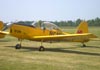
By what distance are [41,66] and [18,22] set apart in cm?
792

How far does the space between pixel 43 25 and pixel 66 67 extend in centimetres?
836

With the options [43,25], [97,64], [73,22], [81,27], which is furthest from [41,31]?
Answer: [73,22]

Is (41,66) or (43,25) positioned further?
(43,25)

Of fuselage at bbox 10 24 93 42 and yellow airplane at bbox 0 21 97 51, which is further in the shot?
fuselage at bbox 10 24 93 42

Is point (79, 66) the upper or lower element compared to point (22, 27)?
lower

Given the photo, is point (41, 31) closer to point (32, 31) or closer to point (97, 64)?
point (32, 31)

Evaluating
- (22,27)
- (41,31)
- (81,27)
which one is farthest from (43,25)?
(81,27)

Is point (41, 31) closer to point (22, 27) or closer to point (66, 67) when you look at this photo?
point (22, 27)

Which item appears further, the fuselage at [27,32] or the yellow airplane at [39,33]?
the fuselage at [27,32]

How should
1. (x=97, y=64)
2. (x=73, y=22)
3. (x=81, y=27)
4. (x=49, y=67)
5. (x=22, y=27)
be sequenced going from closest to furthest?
(x=49, y=67), (x=97, y=64), (x=22, y=27), (x=81, y=27), (x=73, y=22)

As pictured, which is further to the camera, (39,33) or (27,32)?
(39,33)

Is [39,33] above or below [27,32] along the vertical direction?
below

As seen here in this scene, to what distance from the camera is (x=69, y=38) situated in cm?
1742

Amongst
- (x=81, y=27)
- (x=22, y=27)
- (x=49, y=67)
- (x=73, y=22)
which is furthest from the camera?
(x=73, y=22)
